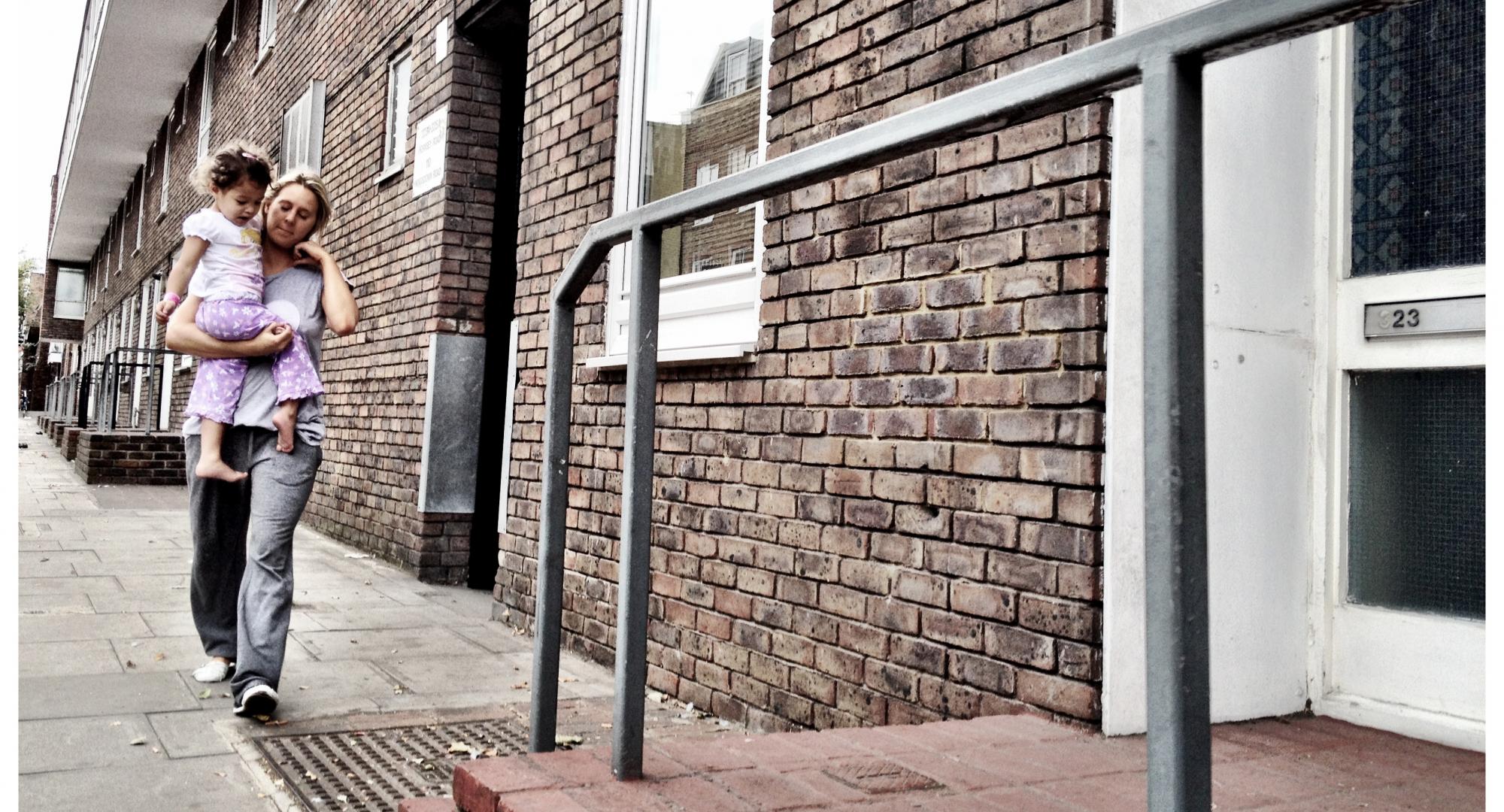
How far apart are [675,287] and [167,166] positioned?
19.0 metres

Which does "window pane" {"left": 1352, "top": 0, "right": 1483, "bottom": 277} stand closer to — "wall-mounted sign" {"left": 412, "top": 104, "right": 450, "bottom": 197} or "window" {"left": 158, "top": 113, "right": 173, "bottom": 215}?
"wall-mounted sign" {"left": 412, "top": 104, "right": 450, "bottom": 197}

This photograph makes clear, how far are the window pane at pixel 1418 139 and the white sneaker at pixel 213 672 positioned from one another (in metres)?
3.45

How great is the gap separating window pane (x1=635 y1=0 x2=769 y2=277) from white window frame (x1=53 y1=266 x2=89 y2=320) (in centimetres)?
4923

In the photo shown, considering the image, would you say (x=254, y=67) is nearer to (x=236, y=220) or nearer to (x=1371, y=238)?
(x=236, y=220)

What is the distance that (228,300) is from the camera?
3420 mm

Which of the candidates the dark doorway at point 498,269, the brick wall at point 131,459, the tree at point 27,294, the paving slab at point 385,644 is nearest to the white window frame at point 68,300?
the tree at point 27,294

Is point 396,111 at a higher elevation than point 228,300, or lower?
higher

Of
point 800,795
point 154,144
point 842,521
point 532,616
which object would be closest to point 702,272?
point 842,521

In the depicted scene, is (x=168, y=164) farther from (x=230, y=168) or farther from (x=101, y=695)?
(x=101, y=695)

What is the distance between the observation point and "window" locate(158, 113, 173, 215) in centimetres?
1972

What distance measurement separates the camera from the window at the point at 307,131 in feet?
29.9

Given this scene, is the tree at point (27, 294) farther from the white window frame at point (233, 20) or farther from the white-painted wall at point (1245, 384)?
the white-painted wall at point (1245, 384)

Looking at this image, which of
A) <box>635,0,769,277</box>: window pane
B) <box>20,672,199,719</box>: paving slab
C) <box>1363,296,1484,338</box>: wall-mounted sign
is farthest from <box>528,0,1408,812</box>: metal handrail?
<box>20,672,199,719</box>: paving slab

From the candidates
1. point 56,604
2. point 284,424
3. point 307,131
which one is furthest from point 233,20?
point 284,424
